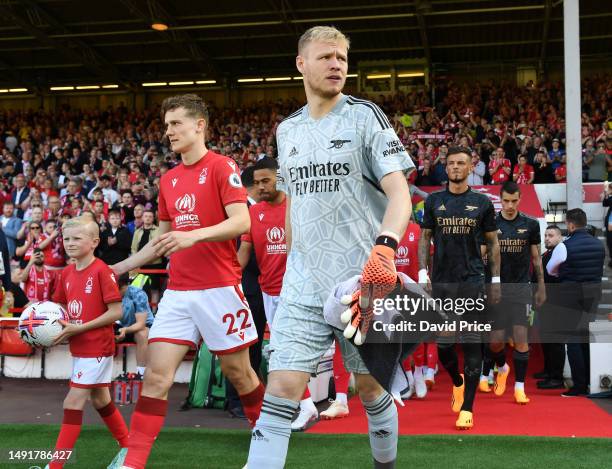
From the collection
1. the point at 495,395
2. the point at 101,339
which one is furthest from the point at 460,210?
the point at 101,339

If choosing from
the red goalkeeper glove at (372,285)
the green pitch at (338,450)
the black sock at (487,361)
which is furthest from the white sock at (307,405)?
the red goalkeeper glove at (372,285)

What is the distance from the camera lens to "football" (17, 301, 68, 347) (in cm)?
493

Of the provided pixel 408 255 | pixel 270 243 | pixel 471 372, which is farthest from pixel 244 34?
pixel 471 372

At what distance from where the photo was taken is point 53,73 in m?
33.8

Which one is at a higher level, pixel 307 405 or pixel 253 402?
pixel 253 402

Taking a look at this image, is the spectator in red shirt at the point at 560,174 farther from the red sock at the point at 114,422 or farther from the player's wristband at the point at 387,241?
the player's wristband at the point at 387,241

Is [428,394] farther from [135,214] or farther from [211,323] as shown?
[135,214]

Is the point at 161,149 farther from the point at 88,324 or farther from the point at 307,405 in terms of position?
the point at 88,324

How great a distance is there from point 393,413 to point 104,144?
21.2m

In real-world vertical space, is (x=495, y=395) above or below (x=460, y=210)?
below

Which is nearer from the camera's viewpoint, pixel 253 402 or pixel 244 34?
pixel 253 402

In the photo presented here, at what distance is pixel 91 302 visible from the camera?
16.6 ft

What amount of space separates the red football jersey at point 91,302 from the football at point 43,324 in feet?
0.36

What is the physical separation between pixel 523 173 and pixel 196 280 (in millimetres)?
12655
